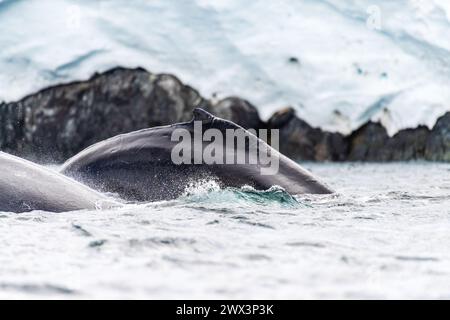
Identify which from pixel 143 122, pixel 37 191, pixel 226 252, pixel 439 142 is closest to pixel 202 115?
pixel 37 191

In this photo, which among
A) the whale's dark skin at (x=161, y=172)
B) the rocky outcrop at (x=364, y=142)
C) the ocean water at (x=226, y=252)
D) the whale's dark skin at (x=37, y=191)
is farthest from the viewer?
the rocky outcrop at (x=364, y=142)

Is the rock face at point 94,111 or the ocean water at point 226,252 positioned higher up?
the rock face at point 94,111

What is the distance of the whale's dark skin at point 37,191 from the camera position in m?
6.23

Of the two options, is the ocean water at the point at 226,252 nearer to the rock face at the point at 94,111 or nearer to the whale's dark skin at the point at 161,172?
the whale's dark skin at the point at 161,172

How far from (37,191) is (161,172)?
144 centimetres

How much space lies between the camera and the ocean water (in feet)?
12.9

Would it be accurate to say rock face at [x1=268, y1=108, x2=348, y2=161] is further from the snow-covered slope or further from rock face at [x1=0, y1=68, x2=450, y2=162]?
the snow-covered slope

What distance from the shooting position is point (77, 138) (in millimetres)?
23609

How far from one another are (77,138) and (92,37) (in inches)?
116

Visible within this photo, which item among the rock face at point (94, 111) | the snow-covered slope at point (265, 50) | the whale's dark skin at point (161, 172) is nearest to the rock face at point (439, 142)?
the snow-covered slope at point (265, 50)

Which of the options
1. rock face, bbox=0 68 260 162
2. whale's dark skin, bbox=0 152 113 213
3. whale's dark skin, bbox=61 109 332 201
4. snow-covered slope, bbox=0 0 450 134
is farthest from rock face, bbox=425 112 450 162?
whale's dark skin, bbox=0 152 113 213

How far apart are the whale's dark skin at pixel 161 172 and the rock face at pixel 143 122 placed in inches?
556

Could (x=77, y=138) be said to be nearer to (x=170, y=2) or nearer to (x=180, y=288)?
(x=170, y=2)

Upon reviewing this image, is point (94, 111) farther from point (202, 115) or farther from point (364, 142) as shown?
point (202, 115)
